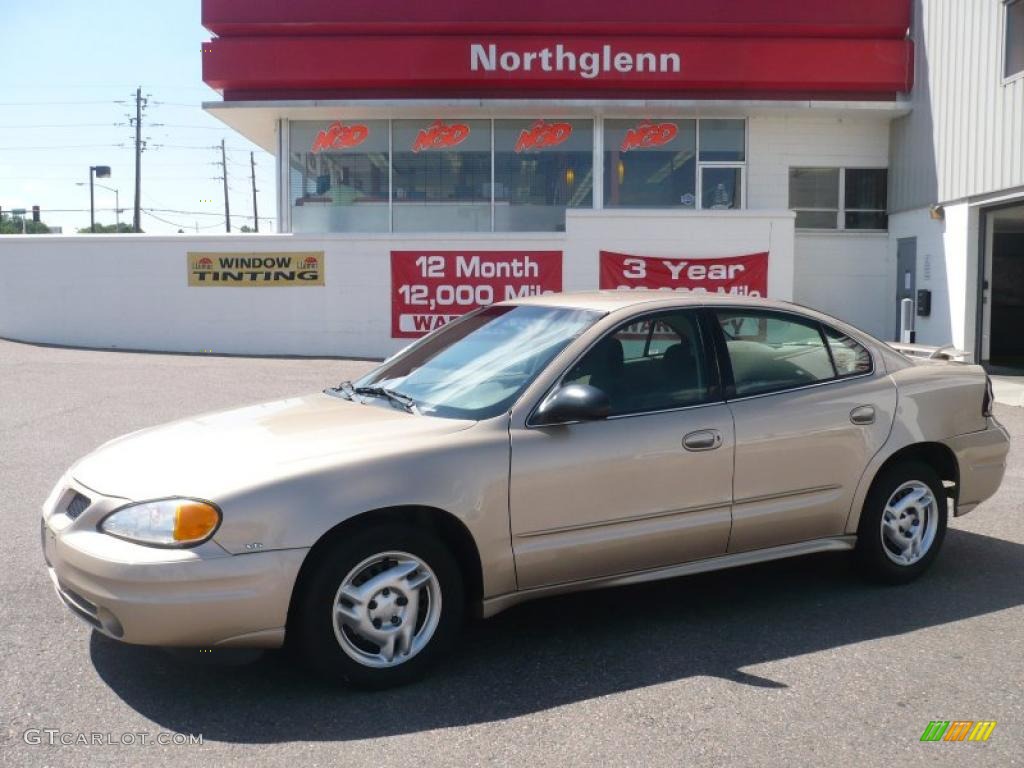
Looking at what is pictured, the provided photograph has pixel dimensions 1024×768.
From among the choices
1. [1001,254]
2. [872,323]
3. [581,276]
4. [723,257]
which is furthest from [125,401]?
[1001,254]

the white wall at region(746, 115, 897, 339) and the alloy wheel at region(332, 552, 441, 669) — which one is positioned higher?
the white wall at region(746, 115, 897, 339)

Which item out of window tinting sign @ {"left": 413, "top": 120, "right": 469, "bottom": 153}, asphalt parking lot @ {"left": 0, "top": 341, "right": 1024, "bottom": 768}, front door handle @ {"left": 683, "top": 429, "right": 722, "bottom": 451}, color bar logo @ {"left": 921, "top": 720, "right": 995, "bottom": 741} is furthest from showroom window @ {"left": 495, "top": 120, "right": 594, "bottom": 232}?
color bar logo @ {"left": 921, "top": 720, "right": 995, "bottom": 741}

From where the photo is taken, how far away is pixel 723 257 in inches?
770

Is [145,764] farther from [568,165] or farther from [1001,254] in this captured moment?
[1001,254]

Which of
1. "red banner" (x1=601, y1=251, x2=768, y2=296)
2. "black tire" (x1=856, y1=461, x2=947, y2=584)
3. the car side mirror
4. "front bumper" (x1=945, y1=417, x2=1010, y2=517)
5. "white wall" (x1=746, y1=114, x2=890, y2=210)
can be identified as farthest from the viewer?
"white wall" (x1=746, y1=114, x2=890, y2=210)

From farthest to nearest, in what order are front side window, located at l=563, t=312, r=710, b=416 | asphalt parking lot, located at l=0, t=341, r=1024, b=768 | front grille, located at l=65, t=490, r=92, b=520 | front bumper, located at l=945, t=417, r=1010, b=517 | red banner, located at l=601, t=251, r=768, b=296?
red banner, located at l=601, t=251, r=768, b=296, front bumper, located at l=945, t=417, r=1010, b=517, front side window, located at l=563, t=312, r=710, b=416, front grille, located at l=65, t=490, r=92, b=520, asphalt parking lot, located at l=0, t=341, r=1024, b=768

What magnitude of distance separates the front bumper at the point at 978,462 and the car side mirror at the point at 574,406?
91.1 inches

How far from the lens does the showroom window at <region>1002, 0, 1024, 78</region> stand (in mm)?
16453

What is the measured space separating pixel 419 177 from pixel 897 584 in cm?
1718

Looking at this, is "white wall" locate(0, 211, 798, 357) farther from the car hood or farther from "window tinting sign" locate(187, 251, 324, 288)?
the car hood

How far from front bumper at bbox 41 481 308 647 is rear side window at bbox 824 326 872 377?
304 centimetres

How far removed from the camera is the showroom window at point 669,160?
70.9 ft

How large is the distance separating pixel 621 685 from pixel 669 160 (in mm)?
18494

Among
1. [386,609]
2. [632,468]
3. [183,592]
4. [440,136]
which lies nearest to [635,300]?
[632,468]
